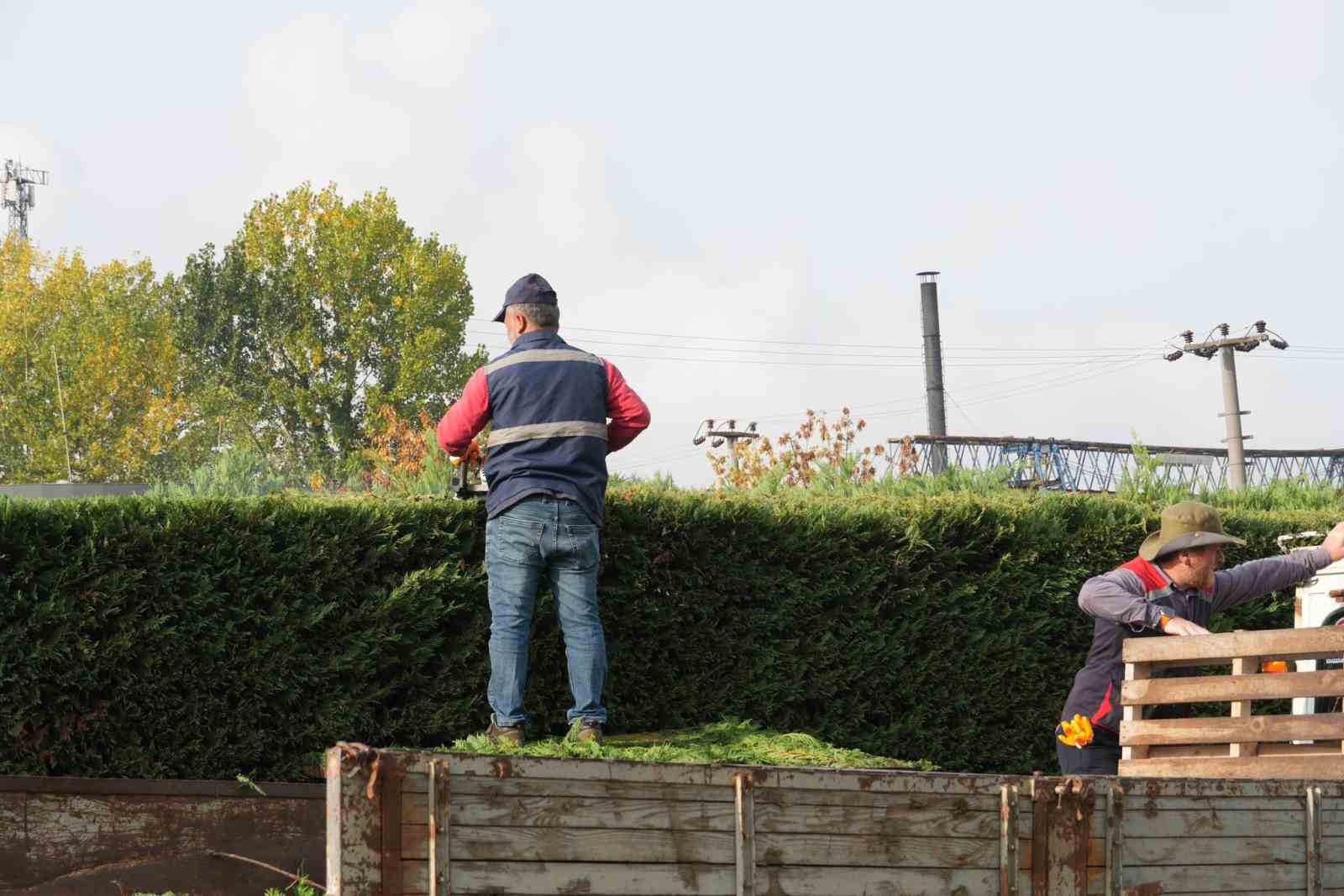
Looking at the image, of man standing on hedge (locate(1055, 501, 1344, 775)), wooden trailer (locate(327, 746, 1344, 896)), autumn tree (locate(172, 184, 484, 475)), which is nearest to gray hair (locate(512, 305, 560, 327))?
man standing on hedge (locate(1055, 501, 1344, 775))

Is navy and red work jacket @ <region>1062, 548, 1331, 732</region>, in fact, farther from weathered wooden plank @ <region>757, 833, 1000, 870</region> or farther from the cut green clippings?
weathered wooden plank @ <region>757, 833, 1000, 870</region>

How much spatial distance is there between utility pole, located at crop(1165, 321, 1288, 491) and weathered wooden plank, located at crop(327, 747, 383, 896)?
36.7 meters

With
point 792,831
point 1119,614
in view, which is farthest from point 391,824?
point 1119,614

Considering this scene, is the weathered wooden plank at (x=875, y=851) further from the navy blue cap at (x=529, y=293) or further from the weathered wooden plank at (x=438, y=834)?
the navy blue cap at (x=529, y=293)

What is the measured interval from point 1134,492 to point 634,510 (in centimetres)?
500

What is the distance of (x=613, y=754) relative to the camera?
6.36 m

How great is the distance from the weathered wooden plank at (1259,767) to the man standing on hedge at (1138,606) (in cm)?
48

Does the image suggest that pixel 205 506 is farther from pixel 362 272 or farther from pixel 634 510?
pixel 362 272

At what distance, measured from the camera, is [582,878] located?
3.65m

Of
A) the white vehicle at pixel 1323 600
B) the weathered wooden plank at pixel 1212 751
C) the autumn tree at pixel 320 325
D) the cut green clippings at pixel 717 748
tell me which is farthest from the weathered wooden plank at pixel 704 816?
the autumn tree at pixel 320 325

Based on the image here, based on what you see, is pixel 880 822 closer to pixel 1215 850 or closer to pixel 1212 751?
pixel 1215 850

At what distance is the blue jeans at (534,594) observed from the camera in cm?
673

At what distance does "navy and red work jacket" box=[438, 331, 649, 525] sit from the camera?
6754 millimetres

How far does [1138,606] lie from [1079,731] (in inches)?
23.3
